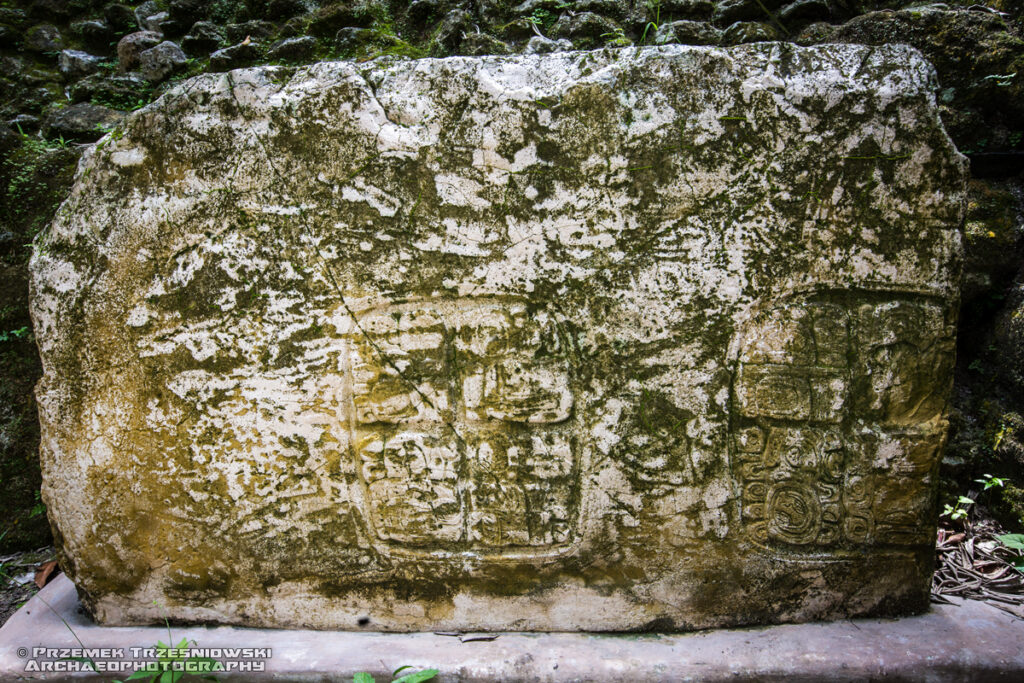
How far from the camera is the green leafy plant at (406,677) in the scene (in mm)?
1425

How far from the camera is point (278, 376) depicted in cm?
153

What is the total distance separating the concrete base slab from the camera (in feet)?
4.78

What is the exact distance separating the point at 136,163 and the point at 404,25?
4.94 ft

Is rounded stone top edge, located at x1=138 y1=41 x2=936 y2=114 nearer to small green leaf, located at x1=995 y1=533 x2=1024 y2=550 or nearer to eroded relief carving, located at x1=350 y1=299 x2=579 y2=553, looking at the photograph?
eroded relief carving, located at x1=350 y1=299 x2=579 y2=553

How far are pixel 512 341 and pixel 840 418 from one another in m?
0.84

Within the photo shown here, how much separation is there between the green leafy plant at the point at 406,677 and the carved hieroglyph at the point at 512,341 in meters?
0.16

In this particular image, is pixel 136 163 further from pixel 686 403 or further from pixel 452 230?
pixel 686 403

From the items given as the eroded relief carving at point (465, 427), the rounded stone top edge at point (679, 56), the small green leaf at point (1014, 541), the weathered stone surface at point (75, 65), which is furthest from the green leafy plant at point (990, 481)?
the weathered stone surface at point (75, 65)

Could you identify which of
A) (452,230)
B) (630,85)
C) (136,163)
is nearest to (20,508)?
(136,163)

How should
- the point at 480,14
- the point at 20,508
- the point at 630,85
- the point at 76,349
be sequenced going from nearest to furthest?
the point at 630,85
the point at 76,349
the point at 20,508
the point at 480,14

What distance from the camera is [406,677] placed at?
1433 mm

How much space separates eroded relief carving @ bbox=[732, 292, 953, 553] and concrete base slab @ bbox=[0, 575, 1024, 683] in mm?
236

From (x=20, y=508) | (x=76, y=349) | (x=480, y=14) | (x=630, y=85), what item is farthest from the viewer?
(x=480, y=14)

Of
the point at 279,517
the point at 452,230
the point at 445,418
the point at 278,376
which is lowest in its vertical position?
the point at 279,517
